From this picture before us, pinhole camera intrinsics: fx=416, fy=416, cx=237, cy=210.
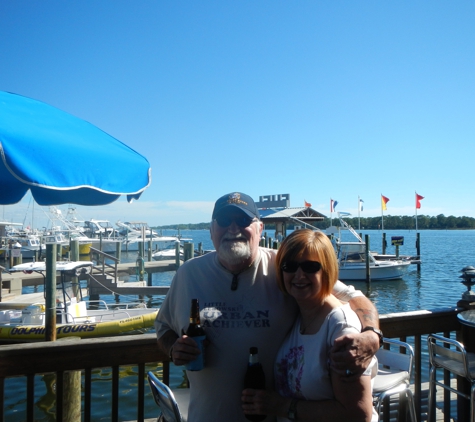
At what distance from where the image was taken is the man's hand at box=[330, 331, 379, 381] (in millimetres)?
1714

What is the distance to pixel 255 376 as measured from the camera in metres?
2.00

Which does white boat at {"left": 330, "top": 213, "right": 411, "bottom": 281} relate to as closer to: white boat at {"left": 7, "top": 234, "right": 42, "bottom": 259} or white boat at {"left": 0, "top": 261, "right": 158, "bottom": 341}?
white boat at {"left": 0, "top": 261, "right": 158, "bottom": 341}

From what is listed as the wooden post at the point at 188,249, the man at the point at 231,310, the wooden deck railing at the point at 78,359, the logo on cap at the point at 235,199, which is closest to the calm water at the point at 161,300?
the wooden post at the point at 188,249

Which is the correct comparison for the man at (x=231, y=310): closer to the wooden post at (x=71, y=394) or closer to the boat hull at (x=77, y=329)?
the wooden post at (x=71, y=394)

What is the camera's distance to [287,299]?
7.27ft

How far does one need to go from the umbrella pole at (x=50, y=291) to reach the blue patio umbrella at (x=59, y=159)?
3390 millimetres

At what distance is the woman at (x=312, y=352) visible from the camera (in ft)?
5.85

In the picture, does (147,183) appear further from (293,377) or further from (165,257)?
(165,257)

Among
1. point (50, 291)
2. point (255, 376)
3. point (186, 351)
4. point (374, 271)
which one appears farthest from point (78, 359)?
point (374, 271)

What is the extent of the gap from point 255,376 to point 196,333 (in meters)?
0.36

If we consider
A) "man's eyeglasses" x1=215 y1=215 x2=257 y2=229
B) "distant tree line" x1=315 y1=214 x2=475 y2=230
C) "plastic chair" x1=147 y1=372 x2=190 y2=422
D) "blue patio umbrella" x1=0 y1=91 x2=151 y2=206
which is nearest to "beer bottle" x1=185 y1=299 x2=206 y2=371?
"plastic chair" x1=147 y1=372 x2=190 y2=422

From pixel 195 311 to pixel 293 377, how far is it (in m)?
0.57

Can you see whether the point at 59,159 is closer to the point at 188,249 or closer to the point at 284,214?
the point at 188,249

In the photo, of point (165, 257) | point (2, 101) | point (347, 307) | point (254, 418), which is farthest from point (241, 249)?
point (165, 257)
